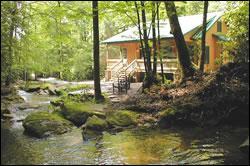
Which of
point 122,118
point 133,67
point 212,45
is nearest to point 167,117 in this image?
point 122,118

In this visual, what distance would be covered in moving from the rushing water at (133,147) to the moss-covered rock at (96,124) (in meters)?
0.40

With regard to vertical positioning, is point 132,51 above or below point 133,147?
above

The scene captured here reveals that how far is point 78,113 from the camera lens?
13.5 m

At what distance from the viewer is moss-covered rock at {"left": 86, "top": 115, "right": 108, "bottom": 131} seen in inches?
469

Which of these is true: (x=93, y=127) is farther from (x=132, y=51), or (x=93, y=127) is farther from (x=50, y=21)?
(x=132, y=51)

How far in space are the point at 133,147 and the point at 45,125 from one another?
400cm

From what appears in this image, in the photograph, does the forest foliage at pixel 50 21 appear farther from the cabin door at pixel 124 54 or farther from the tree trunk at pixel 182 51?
the cabin door at pixel 124 54

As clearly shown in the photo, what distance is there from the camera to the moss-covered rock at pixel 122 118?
41.6 feet

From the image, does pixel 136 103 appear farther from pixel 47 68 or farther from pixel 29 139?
pixel 47 68

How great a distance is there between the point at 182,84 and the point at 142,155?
8.65 m

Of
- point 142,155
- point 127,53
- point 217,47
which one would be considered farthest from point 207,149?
point 127,53

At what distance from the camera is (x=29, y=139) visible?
11.4 m

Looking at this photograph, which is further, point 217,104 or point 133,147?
point 217,104

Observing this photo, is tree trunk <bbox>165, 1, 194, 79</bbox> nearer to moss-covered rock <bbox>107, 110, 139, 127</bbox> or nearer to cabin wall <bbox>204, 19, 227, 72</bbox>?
moss-covered rock <bbox>107, 110, 139, 127</bbox>
